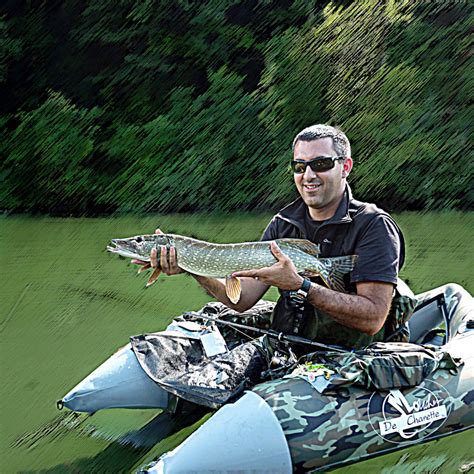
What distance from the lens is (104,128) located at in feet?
53.4

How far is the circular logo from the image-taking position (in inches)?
109

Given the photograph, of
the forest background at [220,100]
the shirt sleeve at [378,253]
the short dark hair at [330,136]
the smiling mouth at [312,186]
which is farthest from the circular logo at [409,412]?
the forest background at [220,100]

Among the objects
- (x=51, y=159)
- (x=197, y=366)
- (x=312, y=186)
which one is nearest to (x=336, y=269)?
(x=312, y=186)

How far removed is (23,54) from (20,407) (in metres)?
13.9

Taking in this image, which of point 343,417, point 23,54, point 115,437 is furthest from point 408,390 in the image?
point 23,54

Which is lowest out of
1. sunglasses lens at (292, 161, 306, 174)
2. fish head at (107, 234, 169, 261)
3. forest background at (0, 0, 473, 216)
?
forest background at (0, 0, 473, 216)

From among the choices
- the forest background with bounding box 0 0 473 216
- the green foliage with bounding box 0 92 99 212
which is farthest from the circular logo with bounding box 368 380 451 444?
the green foliage with bounding box 0 92 99 212

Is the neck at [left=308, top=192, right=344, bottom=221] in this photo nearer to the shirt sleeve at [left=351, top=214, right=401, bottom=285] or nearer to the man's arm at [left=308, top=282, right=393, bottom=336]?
the shirt sleeve at [left=351, top=214, right=401, bottom=285]

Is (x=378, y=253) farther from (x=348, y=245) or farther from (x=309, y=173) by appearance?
(x=309, y=173)

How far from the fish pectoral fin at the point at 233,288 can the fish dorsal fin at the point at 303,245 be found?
24cm

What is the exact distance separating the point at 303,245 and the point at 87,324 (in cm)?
297

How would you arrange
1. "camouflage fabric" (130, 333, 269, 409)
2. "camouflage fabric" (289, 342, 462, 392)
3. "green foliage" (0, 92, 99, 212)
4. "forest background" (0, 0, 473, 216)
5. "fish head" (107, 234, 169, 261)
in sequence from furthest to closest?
"forest background" (0, 0, 473, 216) → "green foliage" (0, 92, 99, 212) → "camouflage fabric" (130, 333, 269, 409) → "fish head" (107, 234, 169, 261) → "camouflage fabric" (289, 342, 462, 392)

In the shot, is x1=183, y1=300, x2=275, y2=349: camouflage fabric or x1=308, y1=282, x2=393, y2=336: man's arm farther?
x1=183, y1=300, x2=275, y2=349: camouflage fabric

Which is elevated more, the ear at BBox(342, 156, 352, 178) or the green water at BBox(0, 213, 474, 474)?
the ear at BBox(342, 156, 352, 178)
